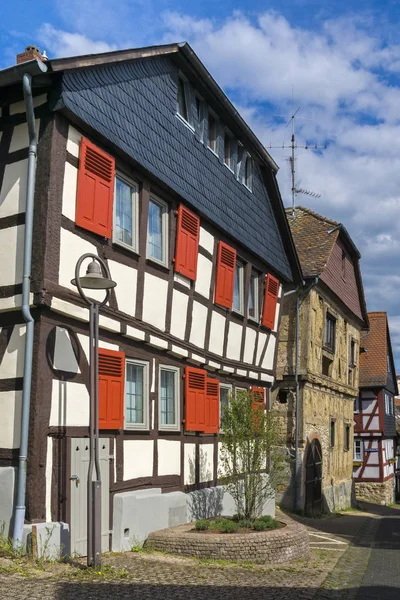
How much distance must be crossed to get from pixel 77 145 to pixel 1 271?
2025 mm

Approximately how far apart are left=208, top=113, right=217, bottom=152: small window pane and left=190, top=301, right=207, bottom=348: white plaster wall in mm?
3308

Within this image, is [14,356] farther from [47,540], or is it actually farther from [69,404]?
[47,540]

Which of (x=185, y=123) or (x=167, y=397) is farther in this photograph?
(x=185, y=123)

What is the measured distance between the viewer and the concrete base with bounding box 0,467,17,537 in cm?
920

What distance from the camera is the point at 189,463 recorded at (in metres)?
13.7

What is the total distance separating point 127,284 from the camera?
450 inches

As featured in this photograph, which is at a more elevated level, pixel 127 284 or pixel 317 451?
pixel 127 284

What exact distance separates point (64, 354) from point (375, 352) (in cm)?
3004

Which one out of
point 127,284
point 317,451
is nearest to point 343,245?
point 317,451

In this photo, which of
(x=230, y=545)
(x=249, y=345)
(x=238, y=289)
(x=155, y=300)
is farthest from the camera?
(x=249, y=345)

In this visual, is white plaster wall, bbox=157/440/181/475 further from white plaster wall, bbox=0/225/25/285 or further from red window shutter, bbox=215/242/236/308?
white plaster wall, bbox=0/225/25/285

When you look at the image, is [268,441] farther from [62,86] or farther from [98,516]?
[62,86]

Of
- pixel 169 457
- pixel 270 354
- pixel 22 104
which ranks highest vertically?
pixel 22 104

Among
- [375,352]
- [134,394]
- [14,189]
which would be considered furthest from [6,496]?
[375,352]
